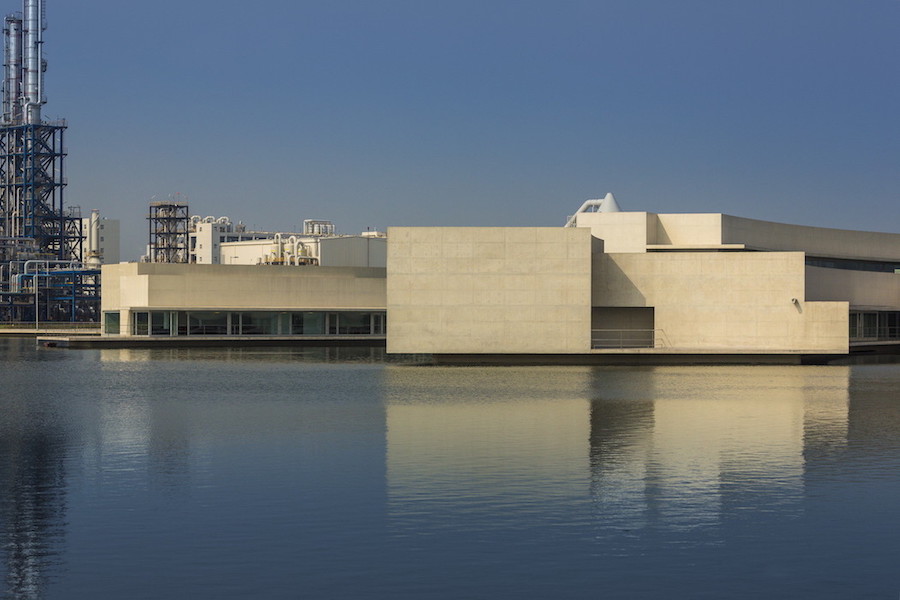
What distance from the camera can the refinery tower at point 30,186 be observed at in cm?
11450

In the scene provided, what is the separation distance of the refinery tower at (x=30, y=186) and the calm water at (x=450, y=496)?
7963 centimetres

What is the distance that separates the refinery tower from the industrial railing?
6795 centimetres

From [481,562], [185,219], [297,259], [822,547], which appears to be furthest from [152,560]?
[185,219]

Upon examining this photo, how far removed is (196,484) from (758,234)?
186 feet

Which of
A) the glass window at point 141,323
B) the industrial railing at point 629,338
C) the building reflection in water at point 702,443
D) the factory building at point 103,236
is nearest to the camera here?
the building reflection in water at point 702,443

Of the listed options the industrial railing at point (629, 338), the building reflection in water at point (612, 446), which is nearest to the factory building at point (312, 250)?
the industrial railing at point (629, 338)

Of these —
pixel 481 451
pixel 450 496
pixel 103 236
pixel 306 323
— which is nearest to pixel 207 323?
pixel 306 323

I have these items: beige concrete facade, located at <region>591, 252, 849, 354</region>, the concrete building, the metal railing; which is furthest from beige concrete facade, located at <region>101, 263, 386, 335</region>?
the metal railing

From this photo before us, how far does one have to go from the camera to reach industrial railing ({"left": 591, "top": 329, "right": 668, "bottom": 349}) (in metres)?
59.2

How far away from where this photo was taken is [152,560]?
15.5m

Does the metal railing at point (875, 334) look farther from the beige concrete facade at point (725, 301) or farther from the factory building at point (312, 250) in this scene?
the factory building at point (312, 250)

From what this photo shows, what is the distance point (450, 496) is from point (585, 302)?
124 feet

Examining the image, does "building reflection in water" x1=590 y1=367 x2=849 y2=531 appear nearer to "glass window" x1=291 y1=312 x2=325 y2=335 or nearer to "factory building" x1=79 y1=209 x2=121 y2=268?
"glass window" x1=291 y1=312 x2=325 y2=335

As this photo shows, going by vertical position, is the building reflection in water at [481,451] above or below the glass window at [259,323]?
below
